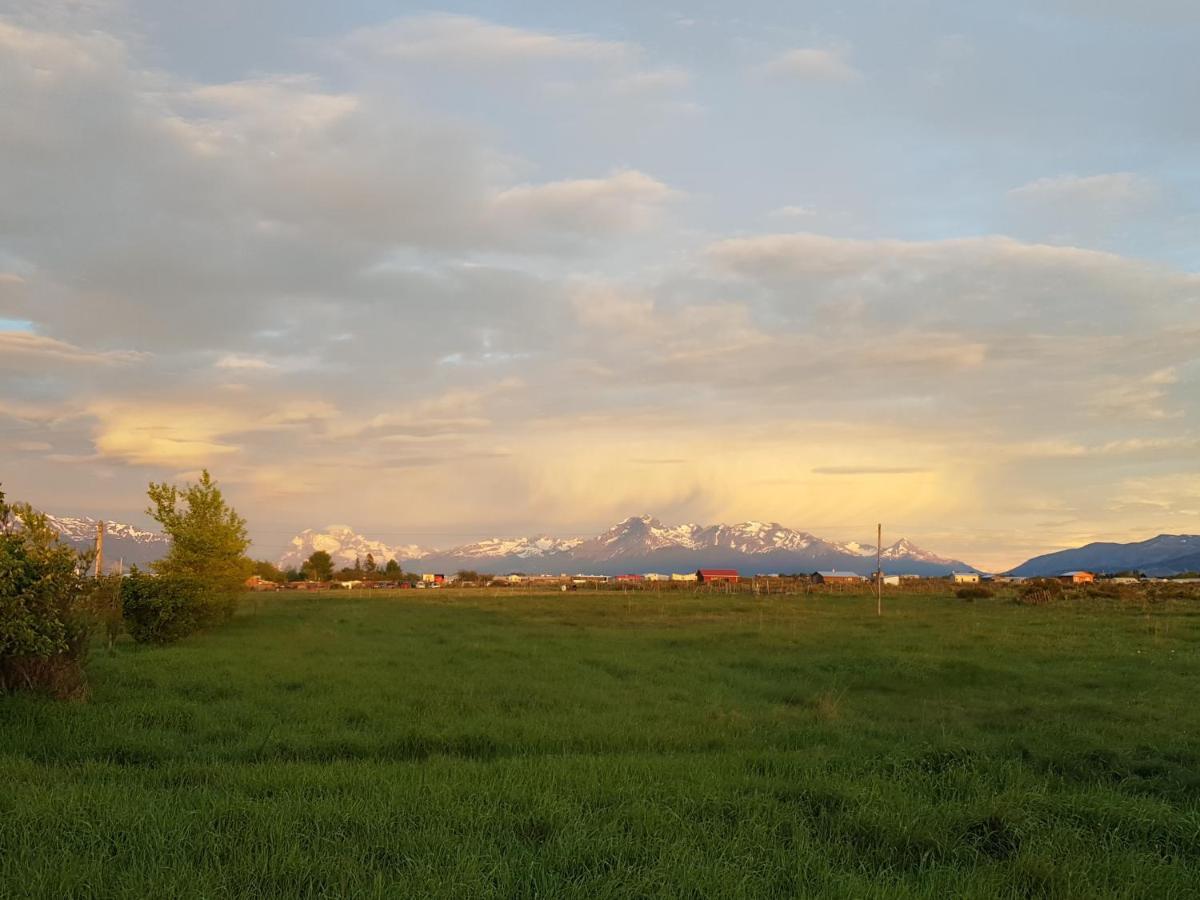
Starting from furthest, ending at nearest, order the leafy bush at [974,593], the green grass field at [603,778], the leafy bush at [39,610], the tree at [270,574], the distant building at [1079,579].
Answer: the tree at [270,574] < the distant building at [1079,579] < the leafy bush at [974,593] < the leafy bush at [39,610] < the green grass field at [603,778]

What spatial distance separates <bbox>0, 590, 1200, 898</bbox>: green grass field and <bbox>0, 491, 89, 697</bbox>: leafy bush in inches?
30.6

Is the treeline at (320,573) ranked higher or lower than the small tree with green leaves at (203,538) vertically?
lower

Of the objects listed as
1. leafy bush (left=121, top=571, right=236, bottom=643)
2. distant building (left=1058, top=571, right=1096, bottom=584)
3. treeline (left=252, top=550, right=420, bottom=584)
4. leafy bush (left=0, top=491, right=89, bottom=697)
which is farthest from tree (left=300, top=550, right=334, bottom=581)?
leafy bush (left=0, top=491, right=89, bottom=697)

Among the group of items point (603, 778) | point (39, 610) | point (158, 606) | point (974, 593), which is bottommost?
point (974, 593)

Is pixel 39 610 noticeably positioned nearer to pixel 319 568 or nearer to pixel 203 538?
pixel 203 538

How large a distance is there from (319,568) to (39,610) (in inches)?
6243

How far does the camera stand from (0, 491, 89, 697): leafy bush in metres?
13.9

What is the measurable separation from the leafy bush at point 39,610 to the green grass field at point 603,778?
0.78 metres

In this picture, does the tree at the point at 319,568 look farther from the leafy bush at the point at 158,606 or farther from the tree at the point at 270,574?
the leafy bush at the point at 158,606

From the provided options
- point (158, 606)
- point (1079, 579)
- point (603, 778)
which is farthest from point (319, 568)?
point (603, 778)

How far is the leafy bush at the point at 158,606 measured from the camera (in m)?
28.5

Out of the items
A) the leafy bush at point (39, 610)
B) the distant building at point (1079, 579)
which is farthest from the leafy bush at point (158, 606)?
the distant building at point (1079, 579)

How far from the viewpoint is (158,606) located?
28703 mm

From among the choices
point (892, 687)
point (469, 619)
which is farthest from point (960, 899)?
point (469, 619)
